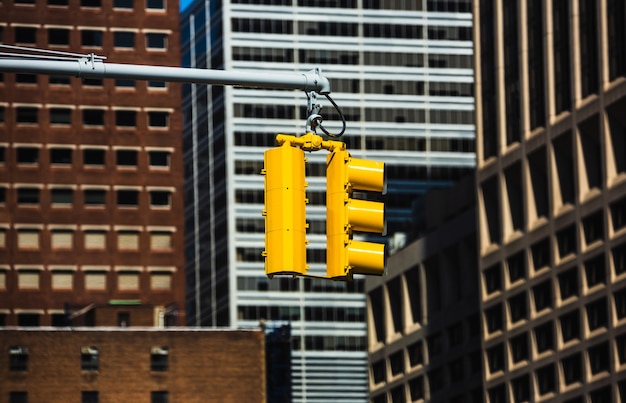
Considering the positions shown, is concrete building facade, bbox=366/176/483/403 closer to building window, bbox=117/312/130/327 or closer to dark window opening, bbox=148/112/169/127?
dark window opening, bbox=148/112/169/127

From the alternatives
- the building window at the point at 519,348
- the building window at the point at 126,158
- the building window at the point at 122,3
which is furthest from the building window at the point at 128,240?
the building window at the point at 519,348

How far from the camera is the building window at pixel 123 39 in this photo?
637 feet

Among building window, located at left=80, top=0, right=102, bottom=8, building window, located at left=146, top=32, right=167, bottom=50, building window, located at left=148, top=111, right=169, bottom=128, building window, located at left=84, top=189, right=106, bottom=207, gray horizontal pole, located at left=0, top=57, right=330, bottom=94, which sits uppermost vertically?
building window, located at left=80, top=0, right=102, bottom=8

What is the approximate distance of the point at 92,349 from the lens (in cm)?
16400

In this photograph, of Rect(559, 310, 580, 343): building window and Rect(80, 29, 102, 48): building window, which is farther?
Rect(80, 29, 102, 48): building window

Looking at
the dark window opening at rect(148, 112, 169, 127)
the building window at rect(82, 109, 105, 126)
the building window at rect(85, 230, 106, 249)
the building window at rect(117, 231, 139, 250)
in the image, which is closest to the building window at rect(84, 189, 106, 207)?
the building window at rect(85, 230, 106, 249)

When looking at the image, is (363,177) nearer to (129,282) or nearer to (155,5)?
(129,282)

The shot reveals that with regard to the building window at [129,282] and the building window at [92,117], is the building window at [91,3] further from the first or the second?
the building window at [129,282]

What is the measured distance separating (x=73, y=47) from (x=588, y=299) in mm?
74711

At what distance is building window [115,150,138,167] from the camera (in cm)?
19375

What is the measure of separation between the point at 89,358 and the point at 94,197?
3339 centimetres

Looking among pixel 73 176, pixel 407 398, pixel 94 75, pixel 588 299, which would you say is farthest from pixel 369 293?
pixel 94 75

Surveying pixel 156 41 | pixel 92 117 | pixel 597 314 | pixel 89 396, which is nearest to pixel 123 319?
pixel 89 396

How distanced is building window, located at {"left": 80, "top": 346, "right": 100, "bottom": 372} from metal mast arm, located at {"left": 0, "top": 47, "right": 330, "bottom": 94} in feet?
459
